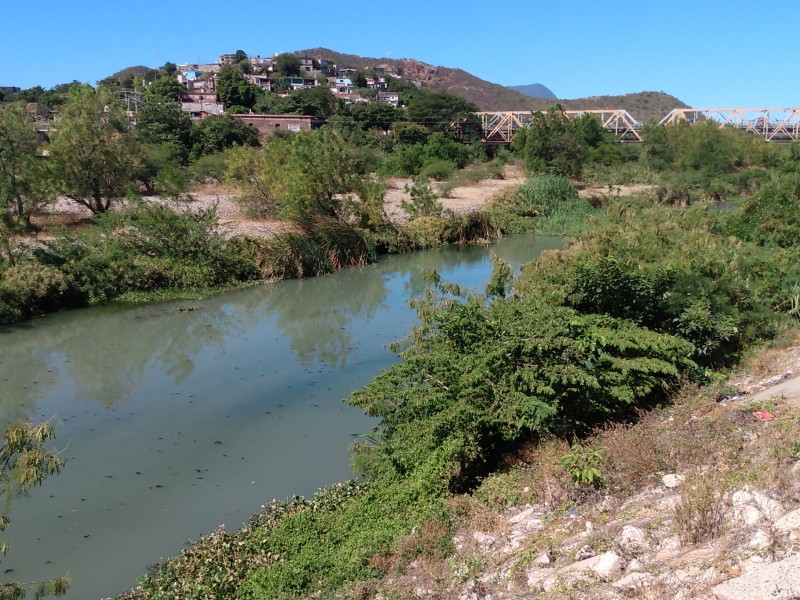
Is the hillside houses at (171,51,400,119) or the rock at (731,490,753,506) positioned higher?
the hillside houses at (171,51,400,119)

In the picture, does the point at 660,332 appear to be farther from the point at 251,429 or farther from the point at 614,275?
the point at 251,429

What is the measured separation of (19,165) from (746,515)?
21720 millimetres

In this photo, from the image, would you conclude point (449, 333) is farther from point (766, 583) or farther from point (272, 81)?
point (272, 81)

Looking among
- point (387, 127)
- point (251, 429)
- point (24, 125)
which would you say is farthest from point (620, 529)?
point (387, 127)

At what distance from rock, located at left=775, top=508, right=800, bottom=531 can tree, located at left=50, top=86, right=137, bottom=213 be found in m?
22.0

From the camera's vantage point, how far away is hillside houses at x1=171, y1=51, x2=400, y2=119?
269ft

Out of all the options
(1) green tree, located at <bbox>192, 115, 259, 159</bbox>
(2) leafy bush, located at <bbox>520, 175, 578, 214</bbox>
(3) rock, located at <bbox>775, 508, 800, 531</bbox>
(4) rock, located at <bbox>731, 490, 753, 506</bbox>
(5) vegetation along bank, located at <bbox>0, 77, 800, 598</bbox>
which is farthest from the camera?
(1) green tree, located at <bbox>192, 115, 259, 159</bbox>

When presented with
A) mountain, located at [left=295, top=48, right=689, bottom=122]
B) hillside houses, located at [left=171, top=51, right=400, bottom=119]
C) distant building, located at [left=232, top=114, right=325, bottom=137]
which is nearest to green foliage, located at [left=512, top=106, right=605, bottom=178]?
distant building, located at [left=232, top=114, right=325, bottom=137]

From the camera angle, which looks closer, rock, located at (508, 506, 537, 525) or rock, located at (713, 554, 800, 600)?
rock, located at (713, 554, 800, 600)

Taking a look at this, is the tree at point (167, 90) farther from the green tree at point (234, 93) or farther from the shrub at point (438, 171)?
the shrub at point (438, 171)

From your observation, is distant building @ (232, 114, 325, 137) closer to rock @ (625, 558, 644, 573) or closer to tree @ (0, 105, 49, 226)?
tree @ (0, 105, 49, 226)

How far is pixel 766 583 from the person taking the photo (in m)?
4.06

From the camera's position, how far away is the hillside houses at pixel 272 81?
269 feet

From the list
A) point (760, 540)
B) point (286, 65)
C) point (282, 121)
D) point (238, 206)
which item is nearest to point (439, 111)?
point (282, 121)
